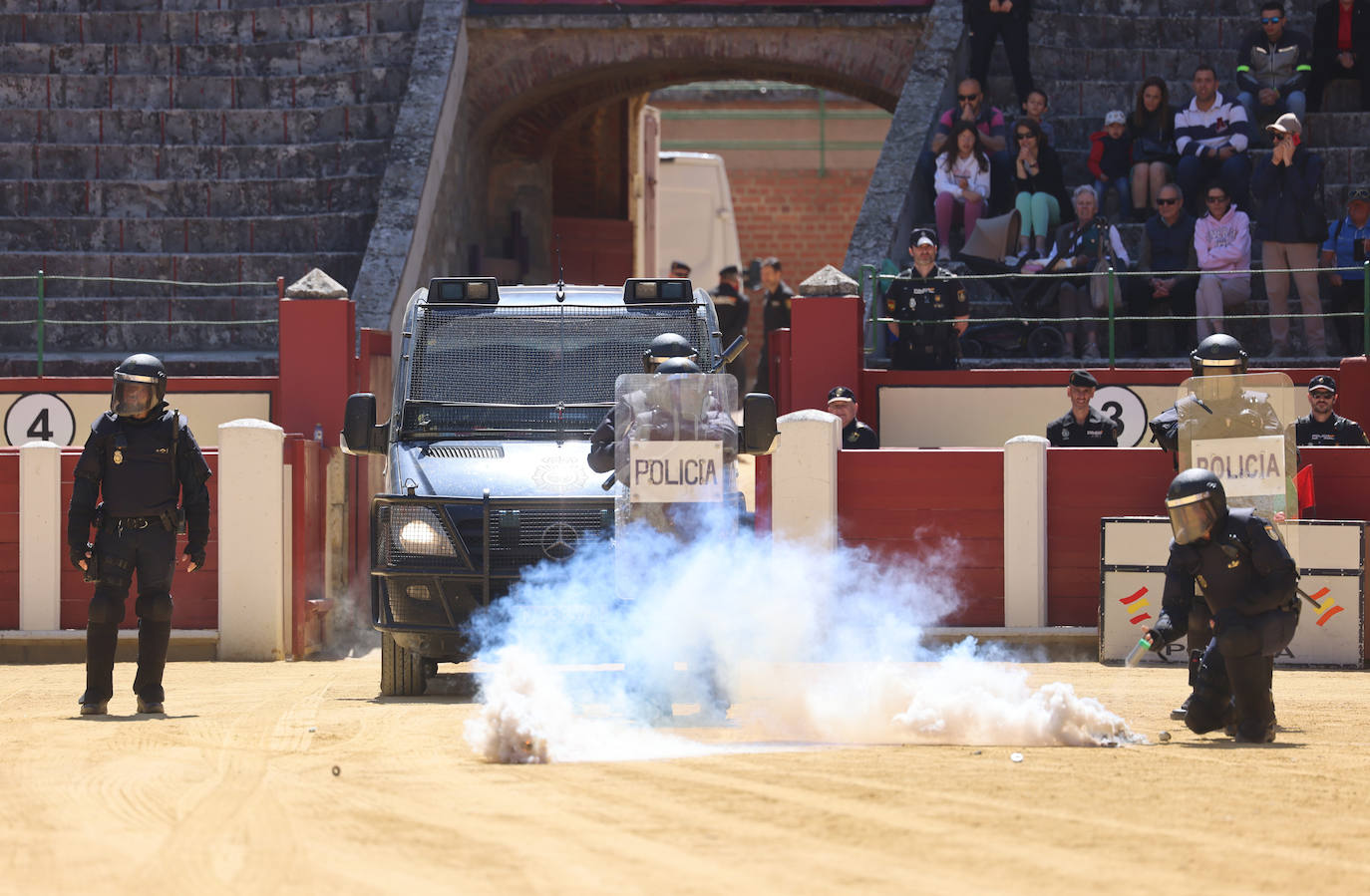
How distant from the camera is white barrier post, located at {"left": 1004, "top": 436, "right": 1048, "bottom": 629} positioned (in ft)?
47.4

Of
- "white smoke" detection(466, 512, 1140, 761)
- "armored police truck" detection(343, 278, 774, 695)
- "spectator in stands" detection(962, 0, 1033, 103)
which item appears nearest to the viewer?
"white smoke" detection(466, 512, 1140, 761)

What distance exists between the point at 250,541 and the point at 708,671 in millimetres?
5228

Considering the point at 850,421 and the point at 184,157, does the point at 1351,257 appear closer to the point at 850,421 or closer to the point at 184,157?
the point at 850,421

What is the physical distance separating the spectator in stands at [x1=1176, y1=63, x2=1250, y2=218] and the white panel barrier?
18.0ft

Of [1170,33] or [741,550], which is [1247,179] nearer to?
[1170,33]

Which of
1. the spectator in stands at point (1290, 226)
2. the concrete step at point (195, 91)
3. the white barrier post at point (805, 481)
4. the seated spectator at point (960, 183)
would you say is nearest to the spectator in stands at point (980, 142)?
the seated spectator at point (960, 183)

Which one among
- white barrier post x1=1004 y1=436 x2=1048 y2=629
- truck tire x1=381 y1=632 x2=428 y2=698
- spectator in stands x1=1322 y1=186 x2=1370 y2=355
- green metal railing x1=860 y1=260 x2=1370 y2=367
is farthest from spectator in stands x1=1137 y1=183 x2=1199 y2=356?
truck tire x1=381 y1=632 x2=428 y2=698

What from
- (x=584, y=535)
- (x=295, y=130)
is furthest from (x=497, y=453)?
(x=295, y=130)

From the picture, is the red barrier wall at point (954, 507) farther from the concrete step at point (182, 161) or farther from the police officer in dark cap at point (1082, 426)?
the concrete step at point (182, 161)

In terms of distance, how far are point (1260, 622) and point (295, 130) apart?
15.0m

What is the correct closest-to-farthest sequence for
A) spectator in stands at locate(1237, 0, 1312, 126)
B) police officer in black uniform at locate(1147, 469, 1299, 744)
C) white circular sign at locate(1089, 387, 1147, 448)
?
police officer in black uniform at locate(1147, 469, 1299, 744)
white circular sign at locate(1089, 387, 1147, 448)
spectator in stands at locate(1237, 0, 1312, 126)

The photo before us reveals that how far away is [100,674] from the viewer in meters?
10.6

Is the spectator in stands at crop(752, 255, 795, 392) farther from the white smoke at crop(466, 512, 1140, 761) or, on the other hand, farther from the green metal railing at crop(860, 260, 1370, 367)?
the white smoke at crop(466, 512, 1140, 761)

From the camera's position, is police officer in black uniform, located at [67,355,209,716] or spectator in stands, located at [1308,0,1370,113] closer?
police officer in black uniform, located at [67,355,209,716]
